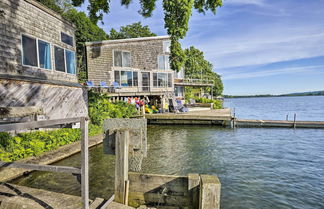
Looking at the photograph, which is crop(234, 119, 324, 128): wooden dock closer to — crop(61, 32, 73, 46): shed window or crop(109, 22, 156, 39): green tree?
crop(61, 32, 73, 46): shed window

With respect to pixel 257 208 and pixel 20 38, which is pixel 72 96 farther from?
pixel 257 208

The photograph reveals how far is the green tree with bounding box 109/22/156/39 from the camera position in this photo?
46094 mm

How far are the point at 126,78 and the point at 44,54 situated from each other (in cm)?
1302

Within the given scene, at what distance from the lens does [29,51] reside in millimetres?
9000

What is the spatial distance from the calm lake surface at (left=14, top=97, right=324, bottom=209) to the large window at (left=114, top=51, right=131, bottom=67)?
13.3 m

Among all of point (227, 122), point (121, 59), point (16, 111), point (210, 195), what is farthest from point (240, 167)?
point (121, 59)

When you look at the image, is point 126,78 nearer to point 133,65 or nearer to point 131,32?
point 133,65

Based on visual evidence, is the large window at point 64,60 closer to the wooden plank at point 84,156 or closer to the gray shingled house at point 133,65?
the gray shingled house at point 133,65

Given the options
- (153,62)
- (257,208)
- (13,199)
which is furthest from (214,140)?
(153,62)

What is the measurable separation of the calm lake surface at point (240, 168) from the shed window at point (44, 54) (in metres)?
→ 5.57

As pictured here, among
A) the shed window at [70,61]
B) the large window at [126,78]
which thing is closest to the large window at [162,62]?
the large window at [126,78]

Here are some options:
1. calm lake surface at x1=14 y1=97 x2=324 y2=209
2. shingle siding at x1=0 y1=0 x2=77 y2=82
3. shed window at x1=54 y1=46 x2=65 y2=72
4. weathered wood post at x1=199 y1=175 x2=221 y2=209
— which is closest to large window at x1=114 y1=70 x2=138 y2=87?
shed window at x1=54 y1=46 x2=65 y2=72

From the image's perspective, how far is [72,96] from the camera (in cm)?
1089

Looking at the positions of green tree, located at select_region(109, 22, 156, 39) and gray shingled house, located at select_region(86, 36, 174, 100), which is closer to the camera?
gray shingled house, located at select_region(86, 36, 174, 100)
